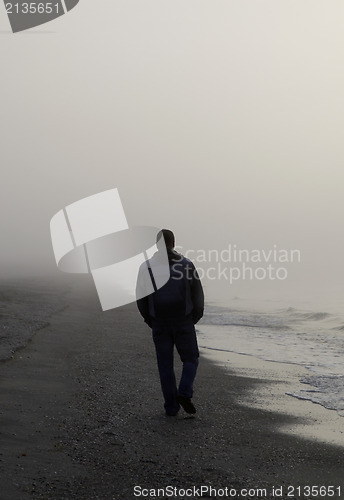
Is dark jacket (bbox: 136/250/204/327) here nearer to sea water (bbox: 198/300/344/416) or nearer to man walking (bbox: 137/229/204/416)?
man walking (bbox: 137/229/204/416)

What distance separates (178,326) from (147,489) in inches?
112

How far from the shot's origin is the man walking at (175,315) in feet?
24.7

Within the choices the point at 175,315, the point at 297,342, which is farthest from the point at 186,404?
the point at 297,342

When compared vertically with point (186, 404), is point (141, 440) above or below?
above

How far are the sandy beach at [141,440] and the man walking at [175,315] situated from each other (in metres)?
0.41

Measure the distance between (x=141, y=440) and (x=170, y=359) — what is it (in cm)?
145

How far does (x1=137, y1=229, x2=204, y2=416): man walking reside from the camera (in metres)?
7.52

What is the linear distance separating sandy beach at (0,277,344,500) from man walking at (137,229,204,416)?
0.41 m

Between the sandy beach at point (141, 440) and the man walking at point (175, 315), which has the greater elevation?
the man walking at point (175, 315)

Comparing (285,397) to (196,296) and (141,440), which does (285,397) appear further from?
(141,440)

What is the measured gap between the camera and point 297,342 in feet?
58.7

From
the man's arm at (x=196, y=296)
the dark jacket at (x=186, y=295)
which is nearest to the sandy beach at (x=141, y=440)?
the dark jacket at (x=186, y=295)

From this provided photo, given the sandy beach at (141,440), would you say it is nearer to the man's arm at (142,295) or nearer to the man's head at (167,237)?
the man's arm at (142,295)

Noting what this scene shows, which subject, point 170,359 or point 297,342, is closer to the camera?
point 170,359
